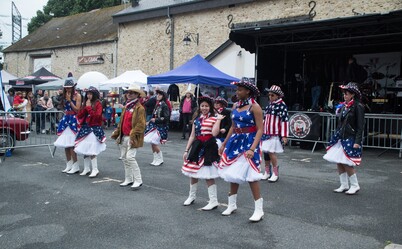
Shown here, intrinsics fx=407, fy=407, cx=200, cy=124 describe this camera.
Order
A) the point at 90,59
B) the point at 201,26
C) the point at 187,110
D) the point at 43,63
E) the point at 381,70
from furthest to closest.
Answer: the point at 43,63 → the point at 90,59 → the point at 201,26 → the point at 381,70 → the point at 187,110

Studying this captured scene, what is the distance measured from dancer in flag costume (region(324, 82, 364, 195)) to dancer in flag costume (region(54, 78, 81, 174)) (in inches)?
201

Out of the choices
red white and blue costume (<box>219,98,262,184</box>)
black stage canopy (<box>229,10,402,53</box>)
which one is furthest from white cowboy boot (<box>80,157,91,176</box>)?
black stage canopy (<box>229,10,402,53</box>)

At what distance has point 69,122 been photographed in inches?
342

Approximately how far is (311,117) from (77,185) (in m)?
7.77

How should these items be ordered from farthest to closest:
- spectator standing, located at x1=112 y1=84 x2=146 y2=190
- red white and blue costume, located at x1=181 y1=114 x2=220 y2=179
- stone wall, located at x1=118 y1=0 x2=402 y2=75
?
1. stone wall, located at x1=118 y1=0 x2=402 y2=75
2. spectator standing, located at x1=112 y1=84 x2=146 y2=190
3. red white and blue costume, located at x1=181 y1=114 x2=220 y2=179

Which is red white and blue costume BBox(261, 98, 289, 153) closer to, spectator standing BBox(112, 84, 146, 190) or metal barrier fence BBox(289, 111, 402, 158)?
spectator standing BBox(112, 84, 146, 190)

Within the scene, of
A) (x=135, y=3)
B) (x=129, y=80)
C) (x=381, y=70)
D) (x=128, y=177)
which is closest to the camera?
(x=128, y=177)

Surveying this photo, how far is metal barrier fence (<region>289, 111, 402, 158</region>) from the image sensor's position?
12.3 m

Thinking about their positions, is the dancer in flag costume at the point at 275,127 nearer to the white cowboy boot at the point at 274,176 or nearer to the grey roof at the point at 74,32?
the white cowboy boot at the point at 274,176

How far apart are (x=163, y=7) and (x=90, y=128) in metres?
18.5

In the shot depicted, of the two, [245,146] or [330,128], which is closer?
[245,146]

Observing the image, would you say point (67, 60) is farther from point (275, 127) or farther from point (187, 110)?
point (275, 127)

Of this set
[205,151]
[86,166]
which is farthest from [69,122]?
[205,151]

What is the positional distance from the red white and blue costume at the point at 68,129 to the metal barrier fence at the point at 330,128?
23.5ft
